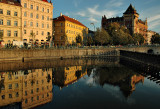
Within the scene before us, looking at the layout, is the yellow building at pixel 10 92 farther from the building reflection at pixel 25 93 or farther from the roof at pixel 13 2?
the roof at pixel 13 2

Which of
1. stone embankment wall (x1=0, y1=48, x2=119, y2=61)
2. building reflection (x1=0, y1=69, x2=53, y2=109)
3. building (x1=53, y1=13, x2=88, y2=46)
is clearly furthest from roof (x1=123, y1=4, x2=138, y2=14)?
building reflection (x1=0, y1=69, x2=53, y2=109)

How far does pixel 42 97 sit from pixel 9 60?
28.1 meters

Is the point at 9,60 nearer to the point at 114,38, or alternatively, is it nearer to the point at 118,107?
the point at 118,107

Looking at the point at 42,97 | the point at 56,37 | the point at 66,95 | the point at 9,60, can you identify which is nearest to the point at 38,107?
the point at 42,97

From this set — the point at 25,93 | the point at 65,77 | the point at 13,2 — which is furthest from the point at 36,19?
the point at 25,93

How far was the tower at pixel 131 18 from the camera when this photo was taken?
114438 millimetres

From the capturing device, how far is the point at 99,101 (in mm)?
12195

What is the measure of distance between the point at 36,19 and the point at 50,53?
19163 millimetres

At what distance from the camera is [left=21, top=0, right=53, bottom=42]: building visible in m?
50.7

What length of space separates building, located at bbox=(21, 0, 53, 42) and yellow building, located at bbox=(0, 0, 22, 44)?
185cm

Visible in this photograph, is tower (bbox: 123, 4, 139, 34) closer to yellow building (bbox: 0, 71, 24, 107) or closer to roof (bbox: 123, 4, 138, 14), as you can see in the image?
roof (bbox: 123, 4, 138, 14)

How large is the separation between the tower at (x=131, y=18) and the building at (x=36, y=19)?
273ft

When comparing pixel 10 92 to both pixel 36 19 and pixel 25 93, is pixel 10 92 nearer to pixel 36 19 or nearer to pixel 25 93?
pixel 25 93

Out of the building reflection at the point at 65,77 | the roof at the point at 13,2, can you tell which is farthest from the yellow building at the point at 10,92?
the roof at the point at 13,2
